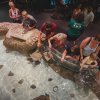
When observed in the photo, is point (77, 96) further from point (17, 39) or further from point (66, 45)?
point (17, 39)

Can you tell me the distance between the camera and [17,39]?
33.1 feet

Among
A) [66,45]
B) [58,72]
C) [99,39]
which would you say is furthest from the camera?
[58,72]

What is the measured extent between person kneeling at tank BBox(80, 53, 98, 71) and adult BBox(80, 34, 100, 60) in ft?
0.44

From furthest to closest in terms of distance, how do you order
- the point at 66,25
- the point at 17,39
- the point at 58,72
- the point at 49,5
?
1. the point at 49,5
2. the point at 66,25
3. the point at 17,39
4. the point at 58,72

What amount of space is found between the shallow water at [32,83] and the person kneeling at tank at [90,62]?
87cm

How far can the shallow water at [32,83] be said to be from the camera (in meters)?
8.41

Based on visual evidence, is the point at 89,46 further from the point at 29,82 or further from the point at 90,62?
the point at 29,82

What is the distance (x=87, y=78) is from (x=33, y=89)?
1.93m

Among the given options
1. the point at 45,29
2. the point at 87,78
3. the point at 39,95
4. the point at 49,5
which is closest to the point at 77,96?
the point at 87,78

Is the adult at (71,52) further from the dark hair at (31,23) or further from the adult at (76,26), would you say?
the dark hair at (31,23)

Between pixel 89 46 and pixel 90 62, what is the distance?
492 mm

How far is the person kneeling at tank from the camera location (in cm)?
784

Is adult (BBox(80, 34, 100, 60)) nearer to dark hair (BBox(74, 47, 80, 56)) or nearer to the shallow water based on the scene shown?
dark hair (BBox(74, 47, 80, 56))

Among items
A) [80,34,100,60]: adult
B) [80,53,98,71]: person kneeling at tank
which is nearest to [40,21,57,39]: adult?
[80,34,100,60]: adult
